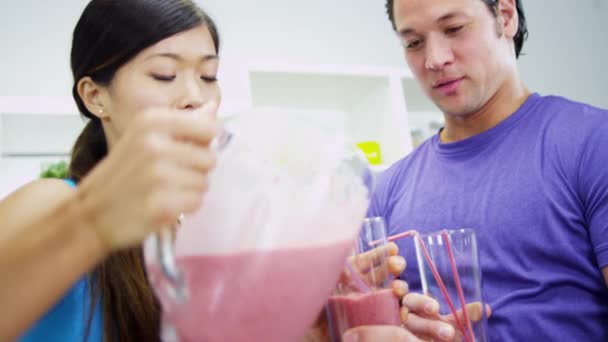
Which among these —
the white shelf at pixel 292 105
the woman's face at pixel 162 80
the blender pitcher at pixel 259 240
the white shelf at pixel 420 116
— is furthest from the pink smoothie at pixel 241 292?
the white shelf at pixel 420 116

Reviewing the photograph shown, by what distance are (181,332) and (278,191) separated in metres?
0.15

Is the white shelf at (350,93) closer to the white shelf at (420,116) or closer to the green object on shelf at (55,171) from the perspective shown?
the white shelf at (420,116)

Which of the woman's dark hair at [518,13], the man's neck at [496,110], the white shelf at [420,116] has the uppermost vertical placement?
the woman's dark hair at [518,13]

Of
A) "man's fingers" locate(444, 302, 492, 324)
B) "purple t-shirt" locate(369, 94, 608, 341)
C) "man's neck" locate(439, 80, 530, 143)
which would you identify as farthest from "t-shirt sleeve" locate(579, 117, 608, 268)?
"man's fingers" locate(444, 302, 492, 324)

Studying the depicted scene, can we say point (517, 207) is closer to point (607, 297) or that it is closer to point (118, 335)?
point (607, 297)

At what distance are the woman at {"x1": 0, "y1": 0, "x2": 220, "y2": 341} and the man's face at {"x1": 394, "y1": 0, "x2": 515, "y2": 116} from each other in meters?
0.51

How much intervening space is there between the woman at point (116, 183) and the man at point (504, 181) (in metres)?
0.42

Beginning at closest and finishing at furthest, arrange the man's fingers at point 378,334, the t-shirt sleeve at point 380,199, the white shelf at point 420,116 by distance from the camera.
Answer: the man's fingers at point 378,334 < the t-shirt sleeve at point 380,199 < the white shelf at point 420,116

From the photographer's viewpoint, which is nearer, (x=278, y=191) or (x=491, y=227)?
(x=278, y=191)

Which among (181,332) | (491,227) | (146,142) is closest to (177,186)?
(146,142)

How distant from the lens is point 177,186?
1.27ft

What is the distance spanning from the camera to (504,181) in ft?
3.52

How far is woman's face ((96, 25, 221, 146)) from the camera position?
0.97m

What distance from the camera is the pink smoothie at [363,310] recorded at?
2.04 feet
